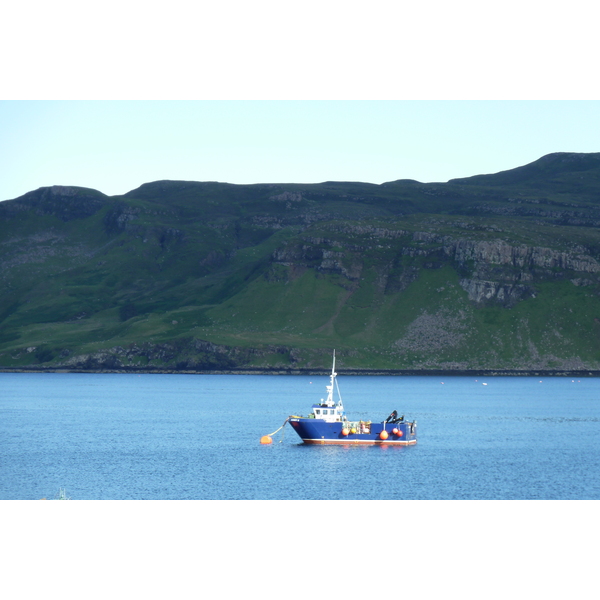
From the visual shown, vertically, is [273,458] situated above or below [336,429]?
below

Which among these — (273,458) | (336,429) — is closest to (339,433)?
(336,429)

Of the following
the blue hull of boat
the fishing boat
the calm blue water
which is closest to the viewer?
the calm blue water

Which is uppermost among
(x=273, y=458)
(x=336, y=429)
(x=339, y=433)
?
(x=336, y=429)

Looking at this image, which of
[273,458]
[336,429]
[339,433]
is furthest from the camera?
[339,433]

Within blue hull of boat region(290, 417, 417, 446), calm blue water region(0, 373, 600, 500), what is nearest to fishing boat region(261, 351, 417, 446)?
blue hull of boat region(290, 417, 417, 446)

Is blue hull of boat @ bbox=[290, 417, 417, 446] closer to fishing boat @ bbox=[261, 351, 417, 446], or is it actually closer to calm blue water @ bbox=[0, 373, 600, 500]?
fishing boat @ bbox=[261, 351, 417, 446]

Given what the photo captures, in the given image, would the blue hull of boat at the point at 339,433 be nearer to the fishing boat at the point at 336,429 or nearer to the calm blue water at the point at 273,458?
the fishing boat at the point at 336,429

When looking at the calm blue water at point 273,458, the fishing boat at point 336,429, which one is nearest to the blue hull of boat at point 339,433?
the fishing boat at point 336,429

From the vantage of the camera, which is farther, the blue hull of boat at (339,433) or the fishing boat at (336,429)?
the fishing boat at (336,429)

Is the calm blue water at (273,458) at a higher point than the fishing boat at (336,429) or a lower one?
lower

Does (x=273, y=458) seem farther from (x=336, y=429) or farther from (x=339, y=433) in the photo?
(x=339, y=433)

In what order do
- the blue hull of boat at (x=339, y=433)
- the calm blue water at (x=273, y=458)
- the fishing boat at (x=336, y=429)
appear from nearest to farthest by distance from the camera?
the calm blue water at (x=273, y=458) < the blue hull of boat at (x=339, y=433) < the fishing boat at (x=336, y=429)

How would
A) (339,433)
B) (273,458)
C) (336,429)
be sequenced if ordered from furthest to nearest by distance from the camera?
1. (339,433)
2. (336,429)
3. (273,458)
